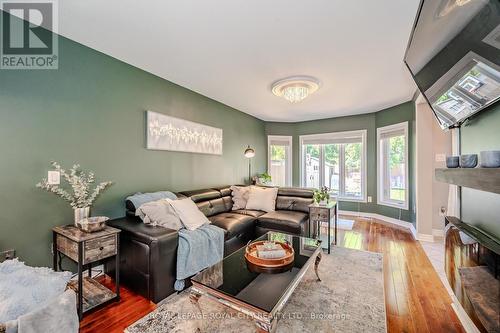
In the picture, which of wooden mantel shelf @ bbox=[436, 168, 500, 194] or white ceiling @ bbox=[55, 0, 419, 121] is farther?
white ceiling @ bbox=[55, 0, 419, 121]

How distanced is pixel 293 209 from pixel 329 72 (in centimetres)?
222

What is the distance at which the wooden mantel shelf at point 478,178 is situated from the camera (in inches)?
38.7

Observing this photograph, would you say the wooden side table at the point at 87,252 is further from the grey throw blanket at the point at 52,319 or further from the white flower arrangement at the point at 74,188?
the grey throw blanket at the point at 52,319

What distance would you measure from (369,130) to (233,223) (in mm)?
4179

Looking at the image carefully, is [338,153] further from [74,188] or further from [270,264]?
[74,188]

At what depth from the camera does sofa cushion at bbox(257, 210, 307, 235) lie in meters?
3.06

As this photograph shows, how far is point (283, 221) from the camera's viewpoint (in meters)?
3.12

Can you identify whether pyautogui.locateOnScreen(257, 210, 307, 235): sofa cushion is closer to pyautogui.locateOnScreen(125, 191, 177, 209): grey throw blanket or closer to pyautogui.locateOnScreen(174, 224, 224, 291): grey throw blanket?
pyautogui.locateOnScreen(174, 224, 224, 291): grey throw blanket

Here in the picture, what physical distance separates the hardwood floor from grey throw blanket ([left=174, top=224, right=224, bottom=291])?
0.39m

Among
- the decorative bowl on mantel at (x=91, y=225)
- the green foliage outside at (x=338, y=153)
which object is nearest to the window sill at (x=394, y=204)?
the green foliage outside at (x=338, y=153)

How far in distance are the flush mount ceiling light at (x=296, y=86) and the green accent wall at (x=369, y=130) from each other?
7.65ft

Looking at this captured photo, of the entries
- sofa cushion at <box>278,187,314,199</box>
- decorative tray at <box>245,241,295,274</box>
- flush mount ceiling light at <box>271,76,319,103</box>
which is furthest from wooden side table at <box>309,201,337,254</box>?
flush mount ceiling light at <box>271,76,319,103</box>

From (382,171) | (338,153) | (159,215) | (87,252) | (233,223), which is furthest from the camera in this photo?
(338,153)

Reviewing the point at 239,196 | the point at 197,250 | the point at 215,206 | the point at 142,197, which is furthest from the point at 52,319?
the point at 239,196
